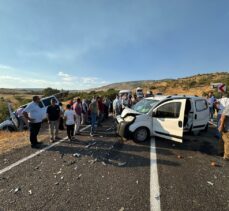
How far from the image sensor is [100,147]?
687 cm

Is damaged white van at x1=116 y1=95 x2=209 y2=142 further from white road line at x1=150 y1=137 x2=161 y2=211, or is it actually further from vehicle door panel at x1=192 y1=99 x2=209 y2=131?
white road line at x1=150 y1=137 x2=161 y2=211

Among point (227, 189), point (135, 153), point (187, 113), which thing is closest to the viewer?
point (227, 189)

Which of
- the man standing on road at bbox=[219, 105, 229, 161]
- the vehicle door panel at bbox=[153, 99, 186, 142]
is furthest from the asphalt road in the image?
the vehicle door panel at bbox=[153, 99, 186, 142]

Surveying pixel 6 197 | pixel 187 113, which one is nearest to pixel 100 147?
pixel 6 197

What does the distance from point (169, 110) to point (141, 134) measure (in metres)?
1.46

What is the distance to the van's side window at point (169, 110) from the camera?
7.04 metres

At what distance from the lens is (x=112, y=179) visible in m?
4.45

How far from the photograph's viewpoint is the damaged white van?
6.92 metres

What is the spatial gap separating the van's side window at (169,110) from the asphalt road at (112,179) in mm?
1205

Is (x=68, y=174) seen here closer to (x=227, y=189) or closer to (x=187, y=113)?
(x=227, y=189)

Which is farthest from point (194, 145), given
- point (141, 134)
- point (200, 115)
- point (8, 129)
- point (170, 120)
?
point (8, 129)

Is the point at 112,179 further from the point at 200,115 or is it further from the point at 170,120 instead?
the point at 200,115

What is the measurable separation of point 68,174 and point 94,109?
4503 millimetres

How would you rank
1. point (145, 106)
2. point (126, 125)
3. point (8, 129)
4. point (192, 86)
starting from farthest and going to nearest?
1. point (192, 86)
2. point (8, 129)
3. point (145, 106)
4. point (126, 125)
